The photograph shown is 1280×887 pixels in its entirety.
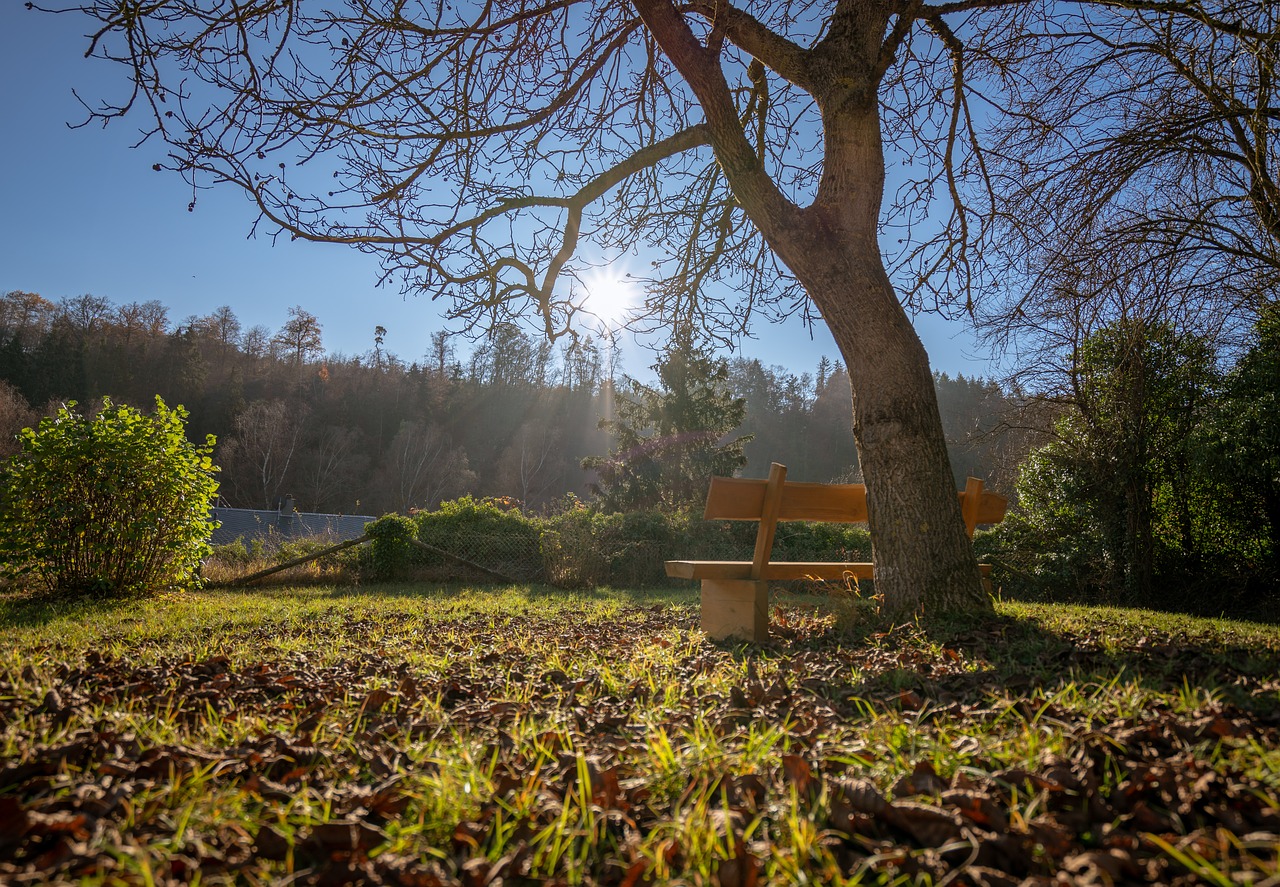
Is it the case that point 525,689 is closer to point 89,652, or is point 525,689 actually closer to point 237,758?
point 237,758

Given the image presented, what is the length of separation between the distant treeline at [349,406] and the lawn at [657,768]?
30.8 m

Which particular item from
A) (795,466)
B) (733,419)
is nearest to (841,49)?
(733,419)

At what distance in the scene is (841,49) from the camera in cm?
453

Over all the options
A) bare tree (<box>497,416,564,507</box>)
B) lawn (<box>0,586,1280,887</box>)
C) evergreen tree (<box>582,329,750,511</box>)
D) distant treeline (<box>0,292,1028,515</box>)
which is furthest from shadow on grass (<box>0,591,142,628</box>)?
bare tree (<box>497,416,564,507</box>)

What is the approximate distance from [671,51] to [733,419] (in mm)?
17108

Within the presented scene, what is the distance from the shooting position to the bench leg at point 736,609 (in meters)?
4.00

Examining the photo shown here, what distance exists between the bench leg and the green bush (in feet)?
22.3

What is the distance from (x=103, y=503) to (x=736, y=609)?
743cm

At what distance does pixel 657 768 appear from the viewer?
1796mm

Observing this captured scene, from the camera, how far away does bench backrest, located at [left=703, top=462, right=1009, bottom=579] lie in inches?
165

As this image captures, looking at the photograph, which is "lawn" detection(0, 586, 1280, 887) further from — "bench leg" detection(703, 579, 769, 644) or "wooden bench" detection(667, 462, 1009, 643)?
"wooden bench" detection(667, 462, 1009, 643)

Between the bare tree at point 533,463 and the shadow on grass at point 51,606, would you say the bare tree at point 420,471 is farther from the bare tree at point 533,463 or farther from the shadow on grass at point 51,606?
the shadow on grass at point 51,606

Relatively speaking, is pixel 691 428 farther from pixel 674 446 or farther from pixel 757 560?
pixel 757 560

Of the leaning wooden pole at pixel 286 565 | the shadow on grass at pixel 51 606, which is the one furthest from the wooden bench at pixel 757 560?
the leaning wooden pole at pixel 286 565
